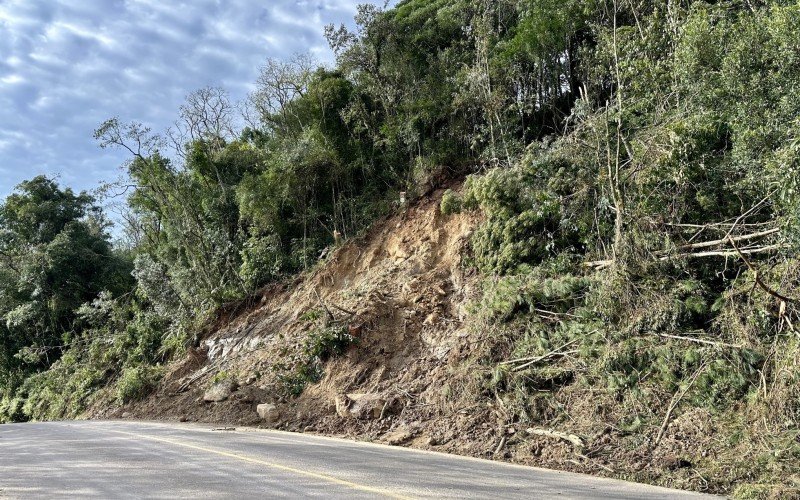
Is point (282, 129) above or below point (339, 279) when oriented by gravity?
above

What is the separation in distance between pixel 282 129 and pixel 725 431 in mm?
22886

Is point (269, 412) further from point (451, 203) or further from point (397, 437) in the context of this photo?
point (451, 203)

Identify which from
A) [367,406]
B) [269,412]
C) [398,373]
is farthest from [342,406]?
[269,412]

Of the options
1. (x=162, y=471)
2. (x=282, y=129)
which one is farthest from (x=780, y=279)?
(x=282, y=129)

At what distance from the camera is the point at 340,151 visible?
22906 mm

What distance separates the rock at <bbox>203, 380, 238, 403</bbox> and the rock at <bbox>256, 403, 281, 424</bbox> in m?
1.73

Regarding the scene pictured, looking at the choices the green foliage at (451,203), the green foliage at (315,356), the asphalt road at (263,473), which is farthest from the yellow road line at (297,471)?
the green foliage at (451,203)

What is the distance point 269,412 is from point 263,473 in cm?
794

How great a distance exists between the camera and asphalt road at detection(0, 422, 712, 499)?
5.95 meters

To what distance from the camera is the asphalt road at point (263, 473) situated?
595 centimetres

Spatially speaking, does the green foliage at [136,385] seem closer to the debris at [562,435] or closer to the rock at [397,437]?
the rock at [397,437]

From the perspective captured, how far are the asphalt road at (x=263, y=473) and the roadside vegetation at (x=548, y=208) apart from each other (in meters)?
2.60

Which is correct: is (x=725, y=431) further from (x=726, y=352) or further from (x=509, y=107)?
(x=509, y=107)

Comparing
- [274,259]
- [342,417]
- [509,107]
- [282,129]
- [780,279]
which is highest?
[282,129]
